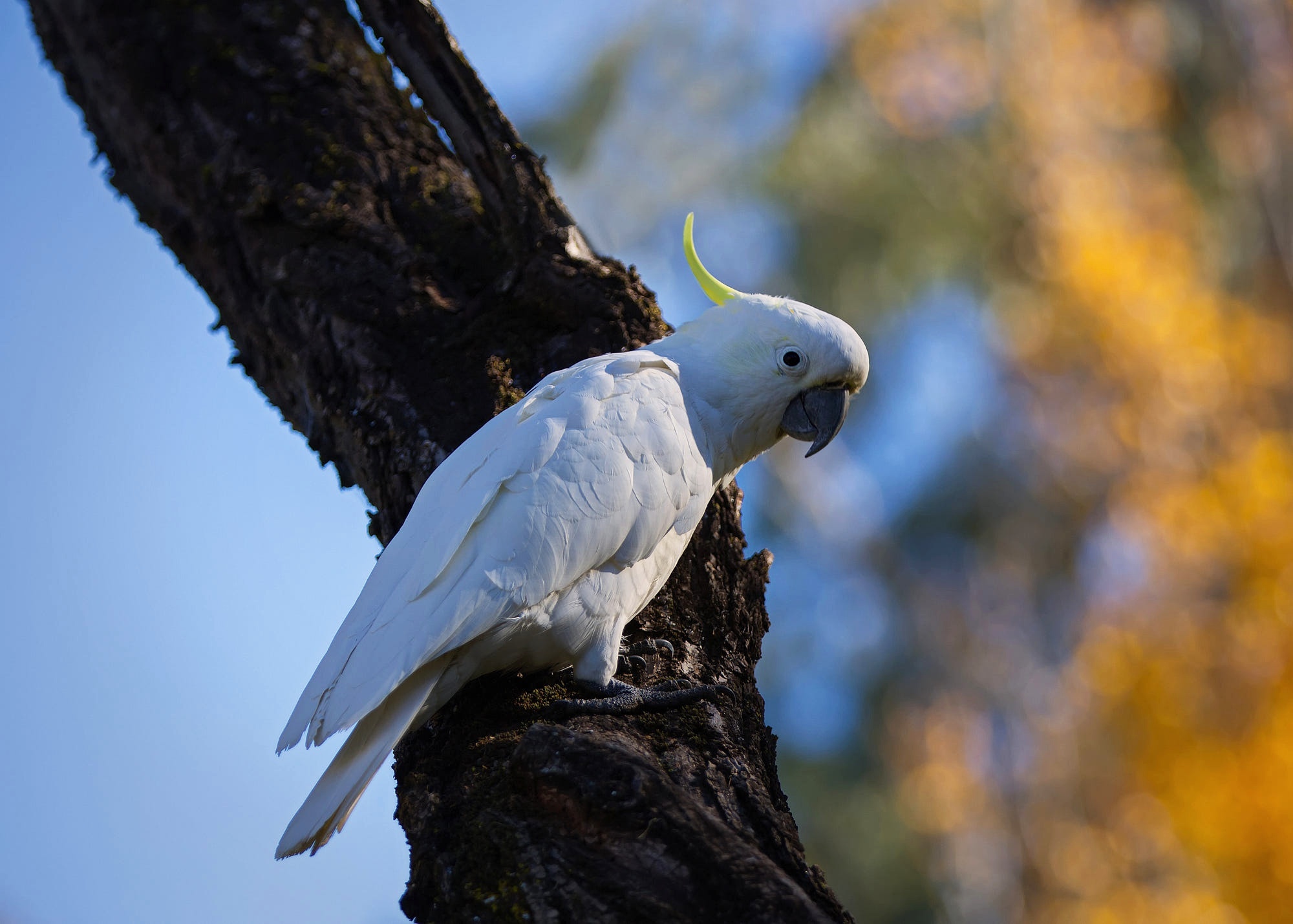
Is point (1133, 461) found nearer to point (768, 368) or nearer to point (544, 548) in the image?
point (768, 368)

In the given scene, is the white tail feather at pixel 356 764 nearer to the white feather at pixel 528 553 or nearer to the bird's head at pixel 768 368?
the white feather at pixel 528 553

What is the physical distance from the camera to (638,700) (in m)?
2.20

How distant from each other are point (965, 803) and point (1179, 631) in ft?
7.86

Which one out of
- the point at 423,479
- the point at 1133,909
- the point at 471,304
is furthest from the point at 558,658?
the point at 1133,909

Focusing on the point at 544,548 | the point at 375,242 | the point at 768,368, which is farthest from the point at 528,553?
the point at 375,242

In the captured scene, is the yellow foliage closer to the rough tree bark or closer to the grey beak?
the grey beak

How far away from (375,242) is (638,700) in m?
1.60

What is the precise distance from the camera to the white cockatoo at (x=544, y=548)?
2.02 metres

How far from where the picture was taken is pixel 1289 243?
867 centimetres

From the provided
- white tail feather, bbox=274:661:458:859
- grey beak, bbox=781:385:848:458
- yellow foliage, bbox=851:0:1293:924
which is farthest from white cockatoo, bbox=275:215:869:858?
yellow foliage, bbox=851:0:1293:924

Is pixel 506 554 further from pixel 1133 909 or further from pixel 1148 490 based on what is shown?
pixel 1148 490

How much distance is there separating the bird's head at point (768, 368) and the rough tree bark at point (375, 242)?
27cm

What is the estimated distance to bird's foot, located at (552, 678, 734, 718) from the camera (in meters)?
2.19

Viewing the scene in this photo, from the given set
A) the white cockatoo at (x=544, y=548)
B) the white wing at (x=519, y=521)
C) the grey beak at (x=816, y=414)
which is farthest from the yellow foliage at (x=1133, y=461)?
the white wing at (x=519, y=521)
